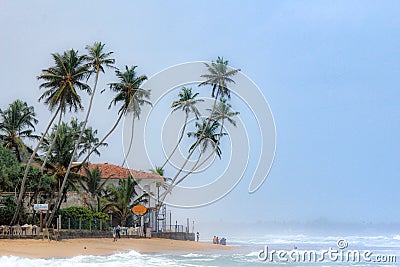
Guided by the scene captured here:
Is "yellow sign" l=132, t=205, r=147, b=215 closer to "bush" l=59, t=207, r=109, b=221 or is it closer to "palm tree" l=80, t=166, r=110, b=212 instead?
"palm tree" l=80, t=166, r=110, b=212

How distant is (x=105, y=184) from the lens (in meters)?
51.5

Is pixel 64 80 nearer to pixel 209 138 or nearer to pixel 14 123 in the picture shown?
pixel 14 123

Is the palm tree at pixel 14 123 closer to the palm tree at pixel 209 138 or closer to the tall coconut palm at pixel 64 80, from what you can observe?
the tall coconut palm at pixel 64 80

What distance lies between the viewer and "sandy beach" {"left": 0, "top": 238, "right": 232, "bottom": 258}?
26922 mm

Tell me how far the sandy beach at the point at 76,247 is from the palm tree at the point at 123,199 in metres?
5.03

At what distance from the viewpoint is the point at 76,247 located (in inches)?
1241

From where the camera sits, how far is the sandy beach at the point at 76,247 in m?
26.9

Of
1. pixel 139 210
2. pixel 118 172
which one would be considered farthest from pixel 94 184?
pixel 118 172

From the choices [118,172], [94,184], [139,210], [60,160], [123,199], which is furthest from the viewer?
[118,172]

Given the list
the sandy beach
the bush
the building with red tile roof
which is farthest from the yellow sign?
the building with red tile roof

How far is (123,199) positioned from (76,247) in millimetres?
14941

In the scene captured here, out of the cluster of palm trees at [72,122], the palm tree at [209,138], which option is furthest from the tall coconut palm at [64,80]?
the palm tree at [209,138]

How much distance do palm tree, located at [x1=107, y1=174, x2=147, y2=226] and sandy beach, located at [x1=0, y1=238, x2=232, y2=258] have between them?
5033 millimetres

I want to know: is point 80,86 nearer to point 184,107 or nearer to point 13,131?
point 13,131
